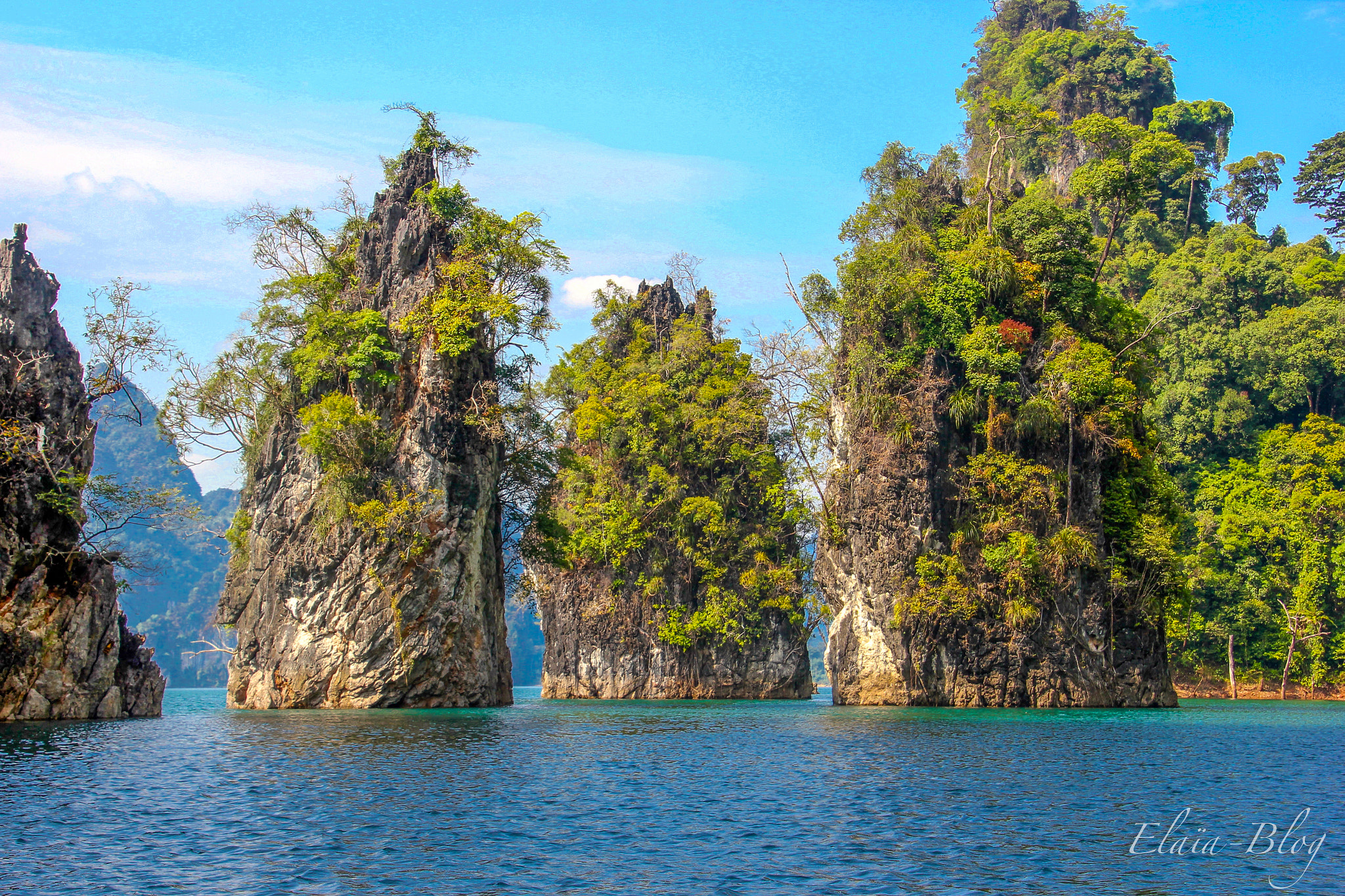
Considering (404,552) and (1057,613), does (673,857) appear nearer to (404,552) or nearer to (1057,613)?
(404,552)

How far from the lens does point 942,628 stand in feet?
133

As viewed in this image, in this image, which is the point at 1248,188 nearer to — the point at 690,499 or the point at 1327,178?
the point at 1327,178

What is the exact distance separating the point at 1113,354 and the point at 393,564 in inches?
1285

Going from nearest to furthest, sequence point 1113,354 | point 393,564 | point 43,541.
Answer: point 43,541, point 393,564, point 1113,354

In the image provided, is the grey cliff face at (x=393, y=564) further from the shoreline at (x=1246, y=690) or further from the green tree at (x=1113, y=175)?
the shoreline at (x=1246, y=690)

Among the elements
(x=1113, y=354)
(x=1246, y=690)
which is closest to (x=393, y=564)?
(x=1113, y=354)

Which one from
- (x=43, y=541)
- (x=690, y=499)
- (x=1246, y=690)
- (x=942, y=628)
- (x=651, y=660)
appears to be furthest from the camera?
(x=1246, y=690)

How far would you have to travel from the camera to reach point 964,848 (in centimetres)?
1344

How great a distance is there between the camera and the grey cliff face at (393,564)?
121 feet

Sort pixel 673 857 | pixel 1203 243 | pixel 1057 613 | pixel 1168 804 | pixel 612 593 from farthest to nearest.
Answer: pixel 1203 243
pixel 612 593
pixel 1057 613
pixel 1168 804
pixel 673 857

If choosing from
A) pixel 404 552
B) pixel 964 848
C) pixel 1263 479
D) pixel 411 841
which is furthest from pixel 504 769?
pixel 1263 479

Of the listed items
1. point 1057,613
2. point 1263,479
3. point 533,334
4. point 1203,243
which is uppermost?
point 1203,243

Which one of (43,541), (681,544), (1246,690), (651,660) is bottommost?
(1246,690)

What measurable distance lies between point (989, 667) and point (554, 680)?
97.8 feet
